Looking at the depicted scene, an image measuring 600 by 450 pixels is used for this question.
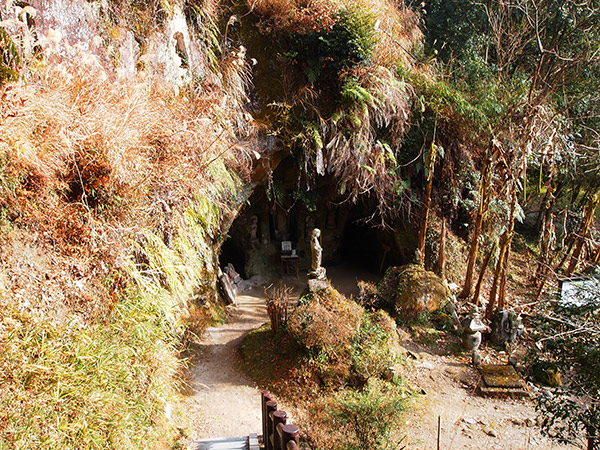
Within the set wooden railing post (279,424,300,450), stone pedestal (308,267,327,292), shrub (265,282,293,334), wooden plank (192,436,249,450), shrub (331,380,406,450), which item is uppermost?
stone pedestal (308,267,327,292)

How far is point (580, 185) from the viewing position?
44.5 ft

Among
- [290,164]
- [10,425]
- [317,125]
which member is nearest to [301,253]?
[290,164]

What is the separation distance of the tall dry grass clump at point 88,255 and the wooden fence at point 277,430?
1212 mm

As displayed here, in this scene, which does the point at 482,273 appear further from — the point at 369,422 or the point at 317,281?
the point at 369,422

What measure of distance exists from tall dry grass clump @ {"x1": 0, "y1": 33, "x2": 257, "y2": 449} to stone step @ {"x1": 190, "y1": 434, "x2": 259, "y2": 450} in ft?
1.26

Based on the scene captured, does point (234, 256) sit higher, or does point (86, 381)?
point (234, 256)

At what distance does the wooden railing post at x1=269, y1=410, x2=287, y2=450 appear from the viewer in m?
4.86

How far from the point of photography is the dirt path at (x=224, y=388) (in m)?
6.77

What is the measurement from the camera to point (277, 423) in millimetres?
4910

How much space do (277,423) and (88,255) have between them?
9.15 feet

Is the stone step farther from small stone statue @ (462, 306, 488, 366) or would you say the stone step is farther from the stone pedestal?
small stone statue @ (462, 306, 488, 366)

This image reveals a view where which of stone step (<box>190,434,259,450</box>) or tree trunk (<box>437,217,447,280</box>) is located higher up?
tree trunk (<box>437,217,447,280</box>)

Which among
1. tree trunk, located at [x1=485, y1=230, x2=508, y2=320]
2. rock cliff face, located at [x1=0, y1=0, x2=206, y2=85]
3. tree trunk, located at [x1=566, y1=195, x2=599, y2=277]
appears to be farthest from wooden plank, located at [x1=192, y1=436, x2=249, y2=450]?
tree trunk, located at [x1=566, y1=195, x2=599, y2=277]

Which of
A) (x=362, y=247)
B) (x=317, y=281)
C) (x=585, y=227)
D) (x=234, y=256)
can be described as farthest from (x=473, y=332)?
(x=234, y=256)
